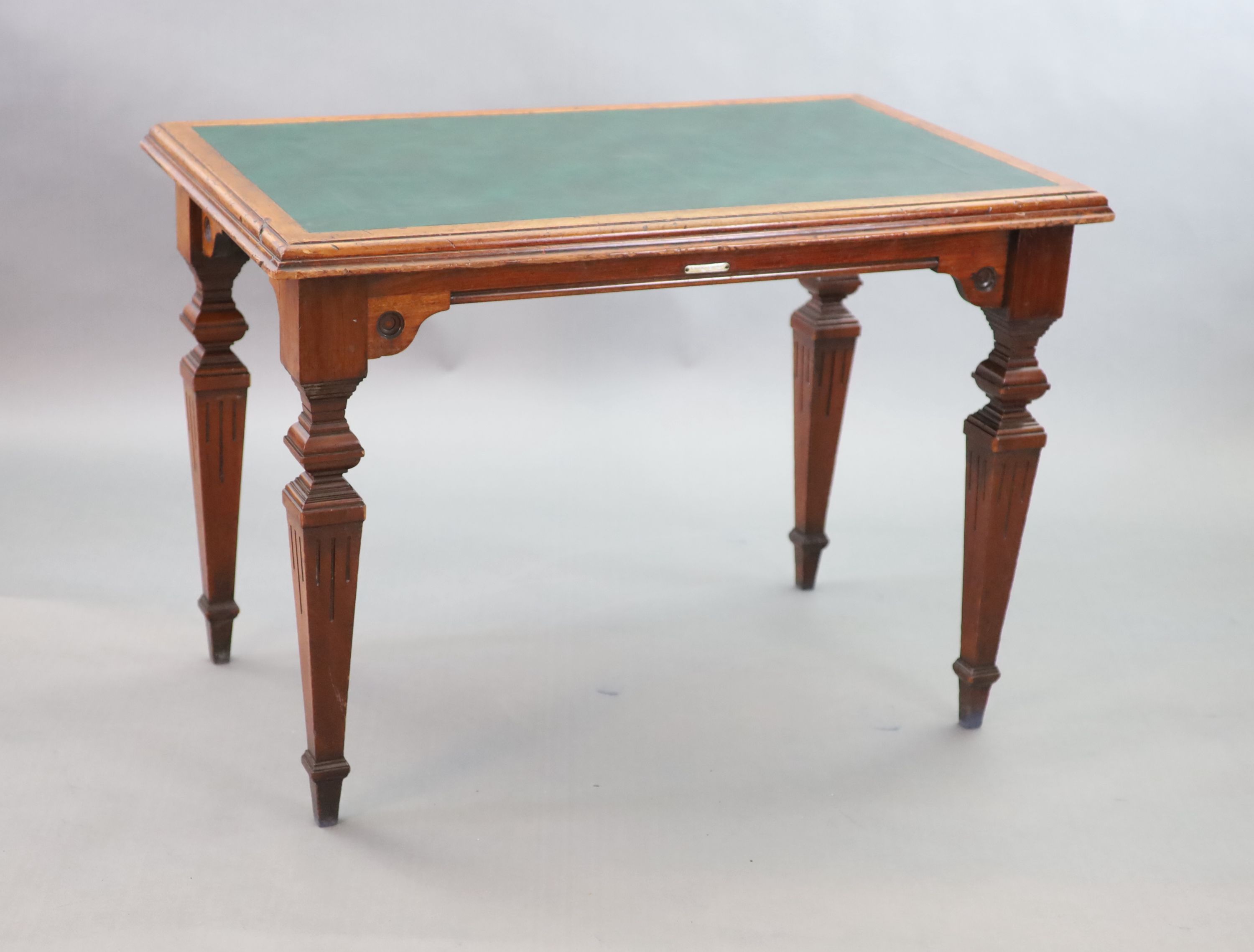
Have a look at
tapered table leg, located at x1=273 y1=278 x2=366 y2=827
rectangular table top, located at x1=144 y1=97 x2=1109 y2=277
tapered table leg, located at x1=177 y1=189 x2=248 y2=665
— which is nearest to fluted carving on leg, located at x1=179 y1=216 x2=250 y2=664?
tapered table leg, located at x1=177 y1=189 x2=248 y2=665

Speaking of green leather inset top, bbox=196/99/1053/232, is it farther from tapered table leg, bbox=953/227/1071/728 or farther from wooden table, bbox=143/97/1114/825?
tapered table leg, bbox=953/227/1071/728

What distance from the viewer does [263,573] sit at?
365 centimetres

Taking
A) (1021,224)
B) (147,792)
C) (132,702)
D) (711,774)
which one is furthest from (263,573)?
(1021,224)

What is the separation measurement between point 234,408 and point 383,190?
657 millimetres

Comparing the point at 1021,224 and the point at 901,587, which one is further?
the point at 901,587

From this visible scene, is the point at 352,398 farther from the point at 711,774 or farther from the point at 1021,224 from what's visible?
the point at 1021,224

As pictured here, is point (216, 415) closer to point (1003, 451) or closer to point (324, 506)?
point (324, 506)

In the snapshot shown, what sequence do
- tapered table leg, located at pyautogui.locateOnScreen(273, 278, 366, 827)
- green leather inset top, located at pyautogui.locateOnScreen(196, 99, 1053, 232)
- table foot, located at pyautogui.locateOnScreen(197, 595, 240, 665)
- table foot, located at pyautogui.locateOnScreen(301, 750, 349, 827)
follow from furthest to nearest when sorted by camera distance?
table foot, located at pyautogui.locateOnScreen(197, 595, 240, 665), table foot, located at pyautogui.locateOnScreen(301, 750, 349, 827), green leather inset top, located at pyautogui.locateOnScreen(196, 99, 1053, 232), tapered table leg, located at pyautogui.locateOnScreen(273, 278, 366, 827)

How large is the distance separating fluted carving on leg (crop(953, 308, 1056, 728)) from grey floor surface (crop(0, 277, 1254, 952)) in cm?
15

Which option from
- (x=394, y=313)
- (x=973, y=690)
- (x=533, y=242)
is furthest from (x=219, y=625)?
(x=973, y=690)

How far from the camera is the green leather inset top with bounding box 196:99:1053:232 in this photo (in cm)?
257

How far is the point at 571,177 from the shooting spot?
2.75 metres

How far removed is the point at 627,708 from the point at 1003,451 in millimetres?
840

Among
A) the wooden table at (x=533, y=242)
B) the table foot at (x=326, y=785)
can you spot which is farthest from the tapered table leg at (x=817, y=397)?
the table foot at (x=326, y=785)
